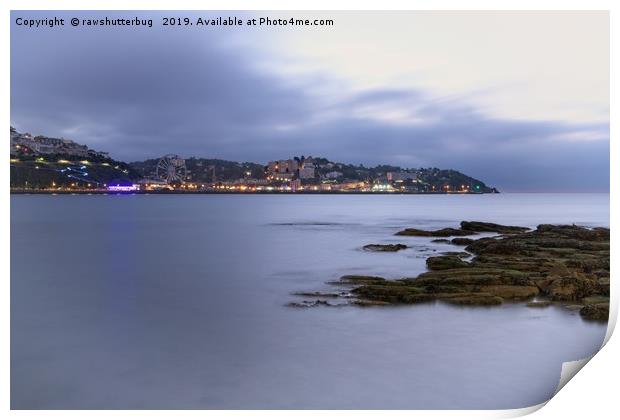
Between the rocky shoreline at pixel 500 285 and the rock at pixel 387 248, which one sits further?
the rock at pixel 387 248

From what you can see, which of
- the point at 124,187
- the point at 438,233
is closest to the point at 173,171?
the point at 124,187

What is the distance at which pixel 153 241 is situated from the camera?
18.5m

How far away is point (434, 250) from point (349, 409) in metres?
A: 8.36

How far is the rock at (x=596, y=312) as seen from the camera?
6.43 m

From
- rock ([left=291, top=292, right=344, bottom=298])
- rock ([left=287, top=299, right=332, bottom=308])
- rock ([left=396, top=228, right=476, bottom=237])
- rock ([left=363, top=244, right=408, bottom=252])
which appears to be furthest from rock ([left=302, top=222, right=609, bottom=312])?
rock ([left=396, top=228, right=476, bottom=237])

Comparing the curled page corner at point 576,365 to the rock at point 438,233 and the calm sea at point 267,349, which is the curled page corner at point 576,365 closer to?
the calm sea at point 267,349

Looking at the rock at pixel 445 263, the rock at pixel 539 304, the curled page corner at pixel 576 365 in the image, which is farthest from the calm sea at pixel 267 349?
the rock at pixel 445 263

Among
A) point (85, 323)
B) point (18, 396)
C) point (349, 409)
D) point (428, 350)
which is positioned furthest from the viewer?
point (85, 323)

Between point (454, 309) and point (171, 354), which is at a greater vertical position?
point (454, 309)

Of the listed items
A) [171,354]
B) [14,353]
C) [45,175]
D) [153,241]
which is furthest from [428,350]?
[45,175]


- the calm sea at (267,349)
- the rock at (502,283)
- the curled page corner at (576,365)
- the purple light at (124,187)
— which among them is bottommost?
the calm sea at (267,349)

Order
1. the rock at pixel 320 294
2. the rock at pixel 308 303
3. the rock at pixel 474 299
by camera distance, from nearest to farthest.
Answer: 1. the rock at pixel 474 299
2. the rock at pixel 308 303
3. the rock at pixel 320 294

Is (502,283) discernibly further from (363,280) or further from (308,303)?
(308,303)
